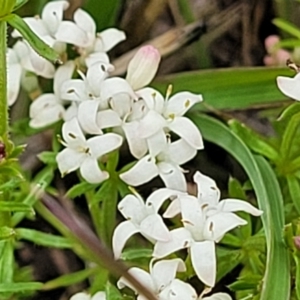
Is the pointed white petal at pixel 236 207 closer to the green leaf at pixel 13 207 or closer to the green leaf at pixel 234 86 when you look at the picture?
the green leaf at pixel 13 207

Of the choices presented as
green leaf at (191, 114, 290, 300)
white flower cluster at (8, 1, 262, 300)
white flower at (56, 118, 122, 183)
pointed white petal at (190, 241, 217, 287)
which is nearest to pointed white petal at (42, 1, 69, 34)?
white flower cluster at (8, 1, 262, 300)

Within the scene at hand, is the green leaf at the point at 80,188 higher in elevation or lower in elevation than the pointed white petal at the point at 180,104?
lower

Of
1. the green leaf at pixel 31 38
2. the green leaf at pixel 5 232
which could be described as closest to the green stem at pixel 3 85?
the green leaf at pixel 31 38

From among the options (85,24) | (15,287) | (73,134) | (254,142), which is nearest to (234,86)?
(254,142)

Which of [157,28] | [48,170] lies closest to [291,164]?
[48,170]

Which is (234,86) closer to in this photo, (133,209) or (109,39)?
(109,39)

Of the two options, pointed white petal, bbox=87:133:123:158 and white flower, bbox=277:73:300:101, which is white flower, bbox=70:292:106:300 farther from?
white flower, bbox=277:73:300:101
